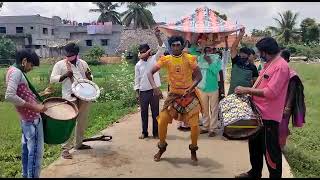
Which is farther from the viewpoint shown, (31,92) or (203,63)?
(203,63)

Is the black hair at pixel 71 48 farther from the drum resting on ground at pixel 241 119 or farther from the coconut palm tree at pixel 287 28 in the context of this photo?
the coconut palm tree at pixel 287 28

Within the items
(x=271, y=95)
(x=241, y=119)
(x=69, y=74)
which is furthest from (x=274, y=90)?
(x=69, y=74)

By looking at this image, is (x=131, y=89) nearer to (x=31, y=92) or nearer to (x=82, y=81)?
(x=82, y=81)

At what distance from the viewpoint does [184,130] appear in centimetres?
876

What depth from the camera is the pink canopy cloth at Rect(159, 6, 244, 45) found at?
8.11m

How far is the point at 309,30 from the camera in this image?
60594 mm

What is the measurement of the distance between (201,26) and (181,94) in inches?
97.7

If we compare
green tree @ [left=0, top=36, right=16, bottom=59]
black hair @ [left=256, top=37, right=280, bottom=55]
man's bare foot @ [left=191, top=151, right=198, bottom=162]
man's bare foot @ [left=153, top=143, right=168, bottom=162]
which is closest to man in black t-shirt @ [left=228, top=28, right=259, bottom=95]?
man's bare foot @ [left=191, top=151, right=198, bottom=162]

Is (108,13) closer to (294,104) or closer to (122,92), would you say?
(122,92)

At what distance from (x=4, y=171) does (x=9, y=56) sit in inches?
1489

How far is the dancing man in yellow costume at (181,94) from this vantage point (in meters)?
6.12

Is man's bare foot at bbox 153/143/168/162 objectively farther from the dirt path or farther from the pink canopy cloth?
the pink canopy cloth

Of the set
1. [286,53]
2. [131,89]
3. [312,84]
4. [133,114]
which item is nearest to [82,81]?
[286,53]

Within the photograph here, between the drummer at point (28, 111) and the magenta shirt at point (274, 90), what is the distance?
2507mm
